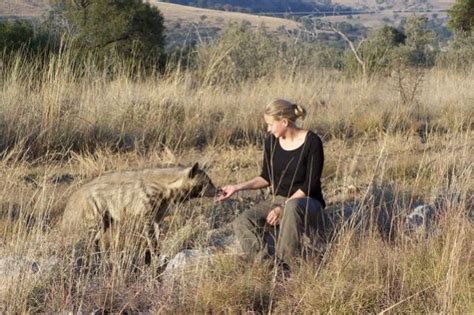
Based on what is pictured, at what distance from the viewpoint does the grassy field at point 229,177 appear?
420 centimetres

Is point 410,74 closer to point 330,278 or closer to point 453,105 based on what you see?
point 453,105

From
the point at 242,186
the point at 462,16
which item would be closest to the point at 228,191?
the point at 242,186

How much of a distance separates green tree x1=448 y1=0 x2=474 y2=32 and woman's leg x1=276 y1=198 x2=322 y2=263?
19.1 m

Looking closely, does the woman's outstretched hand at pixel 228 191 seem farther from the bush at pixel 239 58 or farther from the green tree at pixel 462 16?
the green tree at pixel 462 16

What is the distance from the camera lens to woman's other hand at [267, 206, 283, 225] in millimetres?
5121

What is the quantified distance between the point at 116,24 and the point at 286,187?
534 inches

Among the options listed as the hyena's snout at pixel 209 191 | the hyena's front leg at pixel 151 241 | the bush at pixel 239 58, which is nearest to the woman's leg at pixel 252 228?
the hyena's snout at pixel 209 191

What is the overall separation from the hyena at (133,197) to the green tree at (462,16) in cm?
1872

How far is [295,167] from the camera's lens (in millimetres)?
5383

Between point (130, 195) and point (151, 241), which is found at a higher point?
point (130, 195)

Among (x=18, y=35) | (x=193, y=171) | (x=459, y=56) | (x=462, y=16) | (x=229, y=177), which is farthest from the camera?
(x=462, y=16)

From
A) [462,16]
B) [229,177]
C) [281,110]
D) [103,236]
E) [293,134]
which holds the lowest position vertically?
[229,177]

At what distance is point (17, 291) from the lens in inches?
159

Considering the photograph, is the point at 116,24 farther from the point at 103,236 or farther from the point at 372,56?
the point at 103,236
